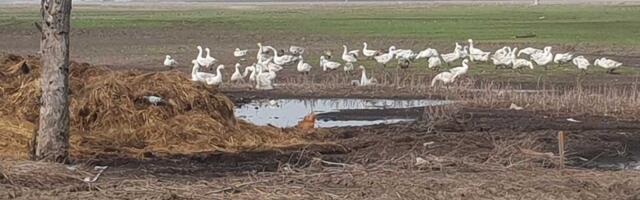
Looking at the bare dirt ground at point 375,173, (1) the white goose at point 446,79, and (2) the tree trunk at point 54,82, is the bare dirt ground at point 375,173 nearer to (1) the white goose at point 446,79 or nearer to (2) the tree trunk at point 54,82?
(2) the tree trunk at point 54,82

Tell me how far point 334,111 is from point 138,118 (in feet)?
23.8

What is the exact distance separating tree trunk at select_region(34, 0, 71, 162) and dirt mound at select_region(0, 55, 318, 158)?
1371mm

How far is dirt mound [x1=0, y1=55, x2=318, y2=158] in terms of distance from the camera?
15.6m

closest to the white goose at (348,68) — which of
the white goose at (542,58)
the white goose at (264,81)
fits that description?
the white goose at (264,81)

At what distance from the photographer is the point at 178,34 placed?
55.0 meters

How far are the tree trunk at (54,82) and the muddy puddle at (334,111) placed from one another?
298 inches

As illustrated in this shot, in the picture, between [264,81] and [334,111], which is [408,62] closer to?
[264,81]

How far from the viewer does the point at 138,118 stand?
652 inches

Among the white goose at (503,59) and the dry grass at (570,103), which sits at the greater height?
the dry grass at (570,103)

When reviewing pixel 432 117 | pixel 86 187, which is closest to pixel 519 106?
pixel 432 117

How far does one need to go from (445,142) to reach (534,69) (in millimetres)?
18644

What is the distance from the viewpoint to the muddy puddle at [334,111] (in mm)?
21281

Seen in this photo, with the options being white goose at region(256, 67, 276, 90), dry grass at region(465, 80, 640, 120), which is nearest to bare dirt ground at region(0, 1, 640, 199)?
dry grass at region(465, 80, 640, 120)

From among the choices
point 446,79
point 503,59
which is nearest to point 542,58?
point 503,59
